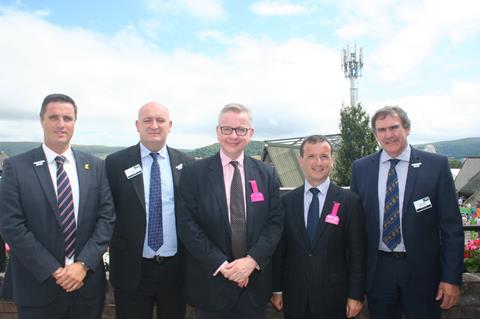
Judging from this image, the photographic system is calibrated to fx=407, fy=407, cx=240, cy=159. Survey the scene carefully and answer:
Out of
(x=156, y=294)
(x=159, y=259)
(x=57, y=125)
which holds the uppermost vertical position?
(x=57, y=125)

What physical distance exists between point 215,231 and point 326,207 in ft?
3.10

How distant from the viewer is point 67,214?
10.7ft

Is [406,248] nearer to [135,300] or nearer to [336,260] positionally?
[336,260]

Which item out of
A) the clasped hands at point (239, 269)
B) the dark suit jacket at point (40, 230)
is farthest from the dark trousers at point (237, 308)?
the dark suit jacket at point (40, 230)

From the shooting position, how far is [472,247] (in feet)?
15.1

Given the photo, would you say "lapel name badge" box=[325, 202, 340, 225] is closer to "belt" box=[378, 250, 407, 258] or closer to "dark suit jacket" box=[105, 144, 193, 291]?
"belt" box=[378, 250, 407, 258]

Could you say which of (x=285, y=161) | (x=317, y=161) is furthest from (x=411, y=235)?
(x=285, y=161)

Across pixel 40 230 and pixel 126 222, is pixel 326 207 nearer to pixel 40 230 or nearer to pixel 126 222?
pixel 126 222

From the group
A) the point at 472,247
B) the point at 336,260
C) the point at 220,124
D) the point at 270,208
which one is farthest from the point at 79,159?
the point at 472,247

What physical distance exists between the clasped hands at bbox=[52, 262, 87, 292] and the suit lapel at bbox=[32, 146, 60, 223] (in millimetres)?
393

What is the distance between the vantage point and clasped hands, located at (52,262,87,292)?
3.12 metres

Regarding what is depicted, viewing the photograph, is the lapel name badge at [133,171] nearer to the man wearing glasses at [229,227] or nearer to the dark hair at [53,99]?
the man wearing glasses at [229,227]

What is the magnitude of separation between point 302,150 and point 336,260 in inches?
37.9

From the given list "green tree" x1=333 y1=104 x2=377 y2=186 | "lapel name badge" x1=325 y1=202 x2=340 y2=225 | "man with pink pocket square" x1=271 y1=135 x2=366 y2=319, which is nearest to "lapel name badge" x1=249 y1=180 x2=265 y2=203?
"man with pink pocket square" x1=271 y1=135 x2=366 y2=319
